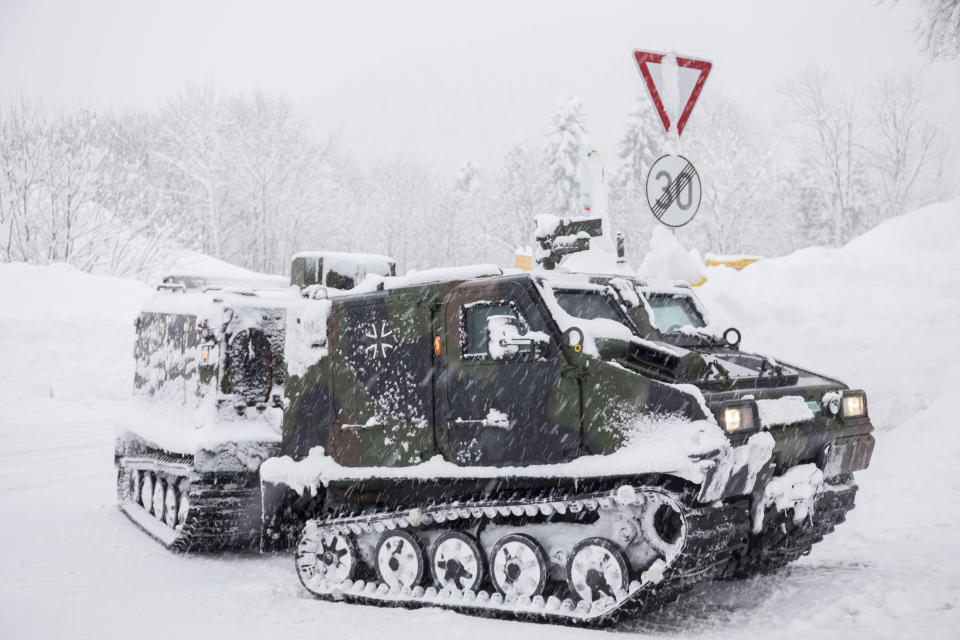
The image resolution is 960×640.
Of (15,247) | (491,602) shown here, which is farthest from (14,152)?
(491,602)

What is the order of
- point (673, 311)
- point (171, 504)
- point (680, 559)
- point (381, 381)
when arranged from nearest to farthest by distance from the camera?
1. point (680, 559)
2. point (381, 381)
3. point (673, 311)
4. point (171, 504)

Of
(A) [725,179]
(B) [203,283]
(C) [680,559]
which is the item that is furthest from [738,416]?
(A) [725,179]

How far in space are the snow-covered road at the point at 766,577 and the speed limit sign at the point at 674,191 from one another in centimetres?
312

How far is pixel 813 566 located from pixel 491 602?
9.32 ft

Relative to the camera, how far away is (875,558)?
22.4ft

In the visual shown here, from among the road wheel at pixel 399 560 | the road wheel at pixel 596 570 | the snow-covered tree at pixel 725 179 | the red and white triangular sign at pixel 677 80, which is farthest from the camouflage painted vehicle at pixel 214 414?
the snow-covered tree at pixel 725 179

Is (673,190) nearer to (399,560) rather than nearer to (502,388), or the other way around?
(502,388)

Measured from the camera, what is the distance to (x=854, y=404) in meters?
6.27

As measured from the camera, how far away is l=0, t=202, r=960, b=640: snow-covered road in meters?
5.63

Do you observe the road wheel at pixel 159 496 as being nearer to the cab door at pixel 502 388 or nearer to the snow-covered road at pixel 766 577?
the snow-covered road at pixel 766 577

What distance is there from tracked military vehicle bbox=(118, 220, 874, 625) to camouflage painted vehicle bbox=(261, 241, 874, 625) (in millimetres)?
15

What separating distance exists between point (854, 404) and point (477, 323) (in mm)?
2845

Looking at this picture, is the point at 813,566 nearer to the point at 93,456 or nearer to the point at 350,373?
the point at 350,373

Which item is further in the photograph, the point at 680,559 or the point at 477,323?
the point at 477,323
